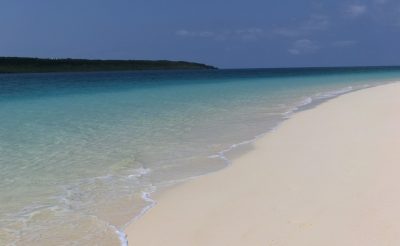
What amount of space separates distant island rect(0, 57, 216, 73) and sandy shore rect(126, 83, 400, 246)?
71656mm

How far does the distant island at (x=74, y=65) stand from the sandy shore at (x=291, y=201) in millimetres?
71656

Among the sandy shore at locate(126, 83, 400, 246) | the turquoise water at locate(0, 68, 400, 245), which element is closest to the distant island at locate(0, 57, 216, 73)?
the turquoise water at locate(0, 68, 400, 245)

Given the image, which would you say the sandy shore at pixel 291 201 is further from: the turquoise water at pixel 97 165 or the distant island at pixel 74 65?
the distant island at pixel 74 65

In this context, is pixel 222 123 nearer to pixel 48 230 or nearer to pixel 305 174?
pixel 305 174

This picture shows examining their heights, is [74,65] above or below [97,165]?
above

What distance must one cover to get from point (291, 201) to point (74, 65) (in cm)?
8164

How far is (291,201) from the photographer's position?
4.17m

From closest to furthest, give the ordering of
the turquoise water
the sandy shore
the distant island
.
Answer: the sandy shore → the turquoise water → the distant island

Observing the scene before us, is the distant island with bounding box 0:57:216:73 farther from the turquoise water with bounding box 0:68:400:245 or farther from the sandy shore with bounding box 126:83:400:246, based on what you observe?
the sandy shore with bounding box 126:83:400:246

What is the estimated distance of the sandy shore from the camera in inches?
134

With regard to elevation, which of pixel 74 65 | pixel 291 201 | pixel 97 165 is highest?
pixel 74 65

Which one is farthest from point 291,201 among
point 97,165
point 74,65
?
point 74,65

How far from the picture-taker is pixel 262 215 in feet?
12.7

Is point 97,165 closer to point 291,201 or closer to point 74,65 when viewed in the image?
point 291,201
